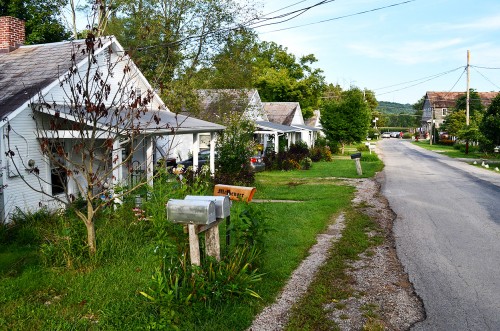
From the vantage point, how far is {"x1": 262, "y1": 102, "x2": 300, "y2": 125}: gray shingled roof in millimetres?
37150

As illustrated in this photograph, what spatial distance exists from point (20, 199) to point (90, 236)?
451 cm

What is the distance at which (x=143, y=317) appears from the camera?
4984mm

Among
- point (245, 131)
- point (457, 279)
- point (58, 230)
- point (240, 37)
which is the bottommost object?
point (457, 279)

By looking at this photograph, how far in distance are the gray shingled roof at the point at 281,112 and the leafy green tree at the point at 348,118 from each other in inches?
129

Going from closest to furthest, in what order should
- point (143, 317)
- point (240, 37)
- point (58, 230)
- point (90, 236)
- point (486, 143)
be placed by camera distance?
point (143, 317) < point (90, 236) < point (58, 230) < point (240, 37) < point (486, 143)

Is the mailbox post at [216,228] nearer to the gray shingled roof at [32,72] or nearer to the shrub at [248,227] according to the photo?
the shrub at [248,227]

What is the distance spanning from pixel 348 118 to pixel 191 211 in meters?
30.7

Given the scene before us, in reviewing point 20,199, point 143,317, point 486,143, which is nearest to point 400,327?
point 143,317

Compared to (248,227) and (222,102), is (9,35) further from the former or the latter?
(248,227)

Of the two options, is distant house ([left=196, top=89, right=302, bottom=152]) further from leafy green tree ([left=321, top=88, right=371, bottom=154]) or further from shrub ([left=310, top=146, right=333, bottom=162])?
leafy green tree ([left=321, top=88, right=371, bottom=154])

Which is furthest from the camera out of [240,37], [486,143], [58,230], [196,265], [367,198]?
[486,143]

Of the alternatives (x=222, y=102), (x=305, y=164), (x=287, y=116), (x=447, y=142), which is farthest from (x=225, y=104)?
(x=447, y=142)

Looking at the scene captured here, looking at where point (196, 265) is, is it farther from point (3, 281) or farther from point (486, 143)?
point (486, 143)

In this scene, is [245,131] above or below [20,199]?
above
